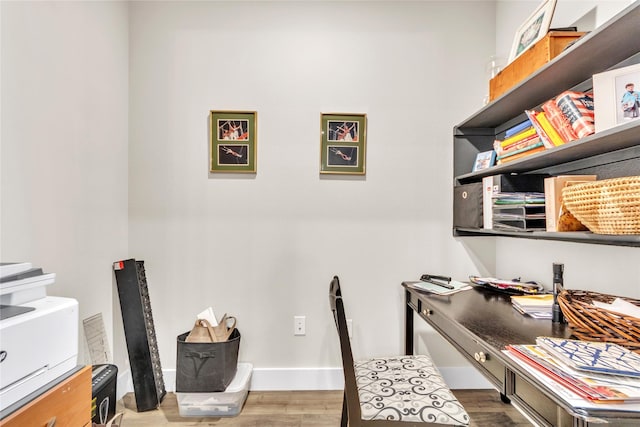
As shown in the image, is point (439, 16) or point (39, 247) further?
point (439, 16)

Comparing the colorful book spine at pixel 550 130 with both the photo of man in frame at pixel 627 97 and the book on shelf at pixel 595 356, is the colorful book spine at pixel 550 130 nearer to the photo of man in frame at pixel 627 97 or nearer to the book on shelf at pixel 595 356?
the photo of man in frame at pixel 627 97

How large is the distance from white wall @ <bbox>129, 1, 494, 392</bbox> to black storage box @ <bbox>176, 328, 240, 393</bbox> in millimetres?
313

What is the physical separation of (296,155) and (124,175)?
1.09 meters

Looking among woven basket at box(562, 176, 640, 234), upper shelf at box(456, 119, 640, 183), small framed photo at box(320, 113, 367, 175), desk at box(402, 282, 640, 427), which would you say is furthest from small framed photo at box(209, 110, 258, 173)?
woven basket at box(562, 176, 640, 234)

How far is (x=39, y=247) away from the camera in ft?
4.49

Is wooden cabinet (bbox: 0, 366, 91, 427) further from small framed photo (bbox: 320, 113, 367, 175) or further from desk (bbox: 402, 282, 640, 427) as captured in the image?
small framed photo (bbox: 320, 113, 367, 175)

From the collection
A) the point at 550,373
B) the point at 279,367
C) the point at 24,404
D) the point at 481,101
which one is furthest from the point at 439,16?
the point at 24,404

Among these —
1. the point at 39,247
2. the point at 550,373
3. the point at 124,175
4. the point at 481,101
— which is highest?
the point at 481,101

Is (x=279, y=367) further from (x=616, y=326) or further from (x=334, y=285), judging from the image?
(x=616, y=326)

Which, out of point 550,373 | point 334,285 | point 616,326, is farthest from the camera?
point 334,285

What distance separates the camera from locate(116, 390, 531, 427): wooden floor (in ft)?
5.65

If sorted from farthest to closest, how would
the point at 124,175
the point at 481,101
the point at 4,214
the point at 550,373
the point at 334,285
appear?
the point at 481,101
the point at 124,175
the point at 334,285
the point at 4,214
the point at 550,373

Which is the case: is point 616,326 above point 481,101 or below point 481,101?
below

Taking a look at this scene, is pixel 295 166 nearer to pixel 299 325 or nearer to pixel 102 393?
pixel 299 325
